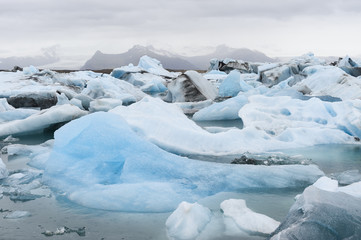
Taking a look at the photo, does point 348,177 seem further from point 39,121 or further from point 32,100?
point 32,100

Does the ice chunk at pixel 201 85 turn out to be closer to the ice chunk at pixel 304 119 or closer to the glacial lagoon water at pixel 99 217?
the ice chunk at pixel 304 119

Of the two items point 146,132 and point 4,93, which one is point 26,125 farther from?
point 4,93

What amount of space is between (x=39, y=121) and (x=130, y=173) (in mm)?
4406

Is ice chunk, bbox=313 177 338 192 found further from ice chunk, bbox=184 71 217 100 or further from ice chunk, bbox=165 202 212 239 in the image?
ice chunk, bbox=184 71 217 100

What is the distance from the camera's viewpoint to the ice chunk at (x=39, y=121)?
293 inches

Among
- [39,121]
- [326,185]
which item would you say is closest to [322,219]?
[326,185]

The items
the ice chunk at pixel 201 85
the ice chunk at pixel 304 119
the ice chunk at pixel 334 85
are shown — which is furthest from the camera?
the ice chunk at pixel 201 85

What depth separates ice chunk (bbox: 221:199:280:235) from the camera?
2811 mm

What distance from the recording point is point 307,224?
7.40 ft

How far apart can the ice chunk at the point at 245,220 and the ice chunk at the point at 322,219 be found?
14.9 inches

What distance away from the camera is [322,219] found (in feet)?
7.48

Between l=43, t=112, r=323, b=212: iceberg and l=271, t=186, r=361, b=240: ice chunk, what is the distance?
1215mm

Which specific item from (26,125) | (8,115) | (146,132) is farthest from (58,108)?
(146,132)

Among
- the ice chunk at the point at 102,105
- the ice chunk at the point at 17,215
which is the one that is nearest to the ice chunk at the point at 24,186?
the ice chunk at the point at 17,215
